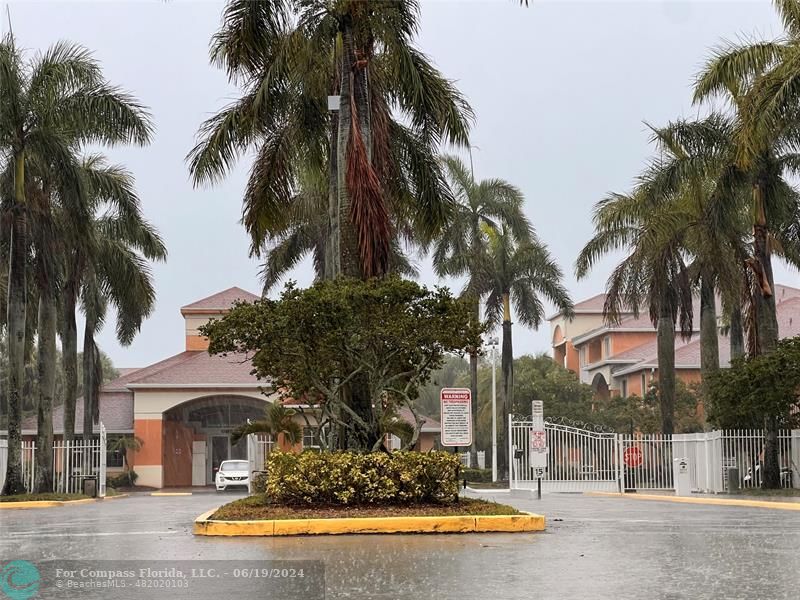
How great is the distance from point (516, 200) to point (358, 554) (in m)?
38.1

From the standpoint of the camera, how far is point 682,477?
31.1 metres

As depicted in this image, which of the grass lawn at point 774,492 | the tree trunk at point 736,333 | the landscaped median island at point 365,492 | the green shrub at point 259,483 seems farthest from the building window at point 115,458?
the landscaped median island at point 365,492

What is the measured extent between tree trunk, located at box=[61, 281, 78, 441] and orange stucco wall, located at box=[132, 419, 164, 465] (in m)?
9.35

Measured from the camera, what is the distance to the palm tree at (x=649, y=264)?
35906mm

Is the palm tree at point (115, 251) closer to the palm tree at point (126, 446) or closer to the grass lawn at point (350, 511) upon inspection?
the palm tree at point (126, 446)

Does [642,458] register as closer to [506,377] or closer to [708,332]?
[708,332]

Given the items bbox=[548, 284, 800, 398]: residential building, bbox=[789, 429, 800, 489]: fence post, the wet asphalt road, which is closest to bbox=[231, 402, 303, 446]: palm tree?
the wet asphalt road

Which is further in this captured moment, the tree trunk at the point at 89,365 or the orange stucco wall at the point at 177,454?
the orange stucco wall at the point at 177,454

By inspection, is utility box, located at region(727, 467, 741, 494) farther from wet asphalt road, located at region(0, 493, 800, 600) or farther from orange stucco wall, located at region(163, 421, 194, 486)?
orange stucco wall, located at region(163, 421, 194, 486)

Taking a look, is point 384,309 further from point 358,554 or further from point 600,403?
point 600,403

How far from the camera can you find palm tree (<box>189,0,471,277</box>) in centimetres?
2003

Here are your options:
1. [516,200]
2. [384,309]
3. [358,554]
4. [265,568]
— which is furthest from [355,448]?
[516,200]

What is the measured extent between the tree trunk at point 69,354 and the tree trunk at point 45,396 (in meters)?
2.32

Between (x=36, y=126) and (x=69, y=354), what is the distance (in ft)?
35.8
